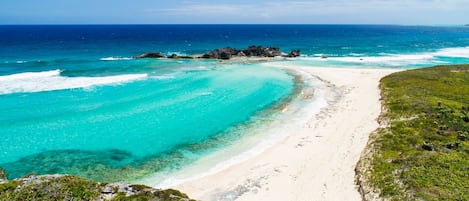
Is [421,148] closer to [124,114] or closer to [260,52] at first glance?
[124,114]

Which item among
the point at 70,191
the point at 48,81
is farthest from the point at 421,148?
the point at 48,81

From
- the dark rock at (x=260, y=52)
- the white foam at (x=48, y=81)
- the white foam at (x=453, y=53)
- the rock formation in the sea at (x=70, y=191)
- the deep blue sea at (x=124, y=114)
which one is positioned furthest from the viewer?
the white foam at (x=453, y=53)

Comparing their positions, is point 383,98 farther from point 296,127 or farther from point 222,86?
point 222,86

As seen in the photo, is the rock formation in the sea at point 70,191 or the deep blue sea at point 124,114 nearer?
the rock formation in the sea at point 70,191

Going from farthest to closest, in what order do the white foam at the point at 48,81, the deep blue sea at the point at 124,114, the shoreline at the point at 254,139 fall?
the white foam at the point at 48,81 < the deep blue sea at the point at 124,114 < the shoreline at the point at 254,139

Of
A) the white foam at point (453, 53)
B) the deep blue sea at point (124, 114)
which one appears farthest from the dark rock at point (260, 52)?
the white foam at point (453, 53)

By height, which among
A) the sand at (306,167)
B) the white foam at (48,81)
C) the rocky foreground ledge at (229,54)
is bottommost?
the sand at (306,167)

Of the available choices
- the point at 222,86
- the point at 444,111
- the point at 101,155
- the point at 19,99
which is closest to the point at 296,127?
the point at 444,111

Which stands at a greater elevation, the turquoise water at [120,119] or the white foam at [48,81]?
the white foam at [48,81]

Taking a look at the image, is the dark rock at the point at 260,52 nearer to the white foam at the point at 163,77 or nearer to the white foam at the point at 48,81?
the white foam at the point at 163,77
